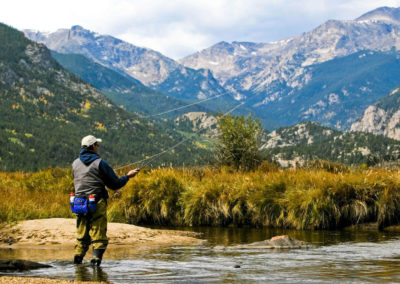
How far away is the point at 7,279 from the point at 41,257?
13.3ft

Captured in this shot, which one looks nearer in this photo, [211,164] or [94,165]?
[94,165]

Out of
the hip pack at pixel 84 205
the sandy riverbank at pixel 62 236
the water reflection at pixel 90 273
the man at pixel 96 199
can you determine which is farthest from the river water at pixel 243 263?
the hip pack at pixel 84 205

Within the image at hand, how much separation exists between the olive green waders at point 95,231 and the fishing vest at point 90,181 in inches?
10.3

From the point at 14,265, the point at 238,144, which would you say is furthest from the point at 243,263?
the point at 238,144

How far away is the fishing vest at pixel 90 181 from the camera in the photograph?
38.1 ft

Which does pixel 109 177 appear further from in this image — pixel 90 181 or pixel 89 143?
pixel 89 143

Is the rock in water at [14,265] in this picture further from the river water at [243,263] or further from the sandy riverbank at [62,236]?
the sandy riverbank at [62,236]

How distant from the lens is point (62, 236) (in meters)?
15.7

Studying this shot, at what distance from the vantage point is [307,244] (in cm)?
1465

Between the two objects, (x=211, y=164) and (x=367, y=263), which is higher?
(x=211, y=164)

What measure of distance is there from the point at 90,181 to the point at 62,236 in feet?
15.8

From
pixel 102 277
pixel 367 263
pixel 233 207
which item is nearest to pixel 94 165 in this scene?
pixel 102 277

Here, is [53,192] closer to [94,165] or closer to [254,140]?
[254,140]

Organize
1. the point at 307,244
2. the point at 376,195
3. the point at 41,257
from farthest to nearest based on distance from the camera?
the point at 376,195 < the point at 307,244 < the point at 41,257
